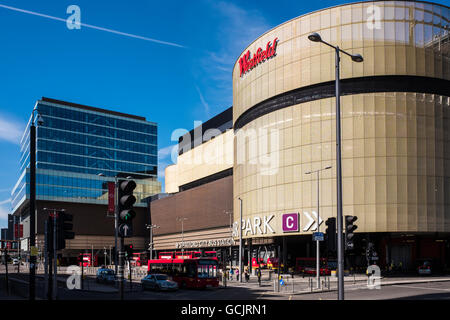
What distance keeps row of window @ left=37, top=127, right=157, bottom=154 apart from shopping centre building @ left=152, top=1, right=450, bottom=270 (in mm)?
94219

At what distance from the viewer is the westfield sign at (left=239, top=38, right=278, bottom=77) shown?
7981cm

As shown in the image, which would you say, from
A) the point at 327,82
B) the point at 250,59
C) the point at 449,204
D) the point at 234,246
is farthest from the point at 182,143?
the point at 449,204

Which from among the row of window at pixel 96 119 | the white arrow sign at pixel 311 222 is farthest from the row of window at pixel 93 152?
the white arrow sign at pixel 311 222

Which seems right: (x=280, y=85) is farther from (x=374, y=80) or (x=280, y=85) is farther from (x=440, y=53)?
(x=440, y=53)

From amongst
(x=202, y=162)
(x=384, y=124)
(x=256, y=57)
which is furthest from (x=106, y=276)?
(x=202, y=162)

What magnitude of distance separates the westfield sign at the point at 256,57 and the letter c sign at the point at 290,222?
969 inches

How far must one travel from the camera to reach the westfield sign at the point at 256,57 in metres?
79.8

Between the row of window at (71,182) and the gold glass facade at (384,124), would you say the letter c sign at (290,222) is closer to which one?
the gold glass facade at (384,124)

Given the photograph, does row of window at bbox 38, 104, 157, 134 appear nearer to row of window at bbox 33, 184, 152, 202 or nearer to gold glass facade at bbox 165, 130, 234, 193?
row of window at bbox 33, 184, 152, 202

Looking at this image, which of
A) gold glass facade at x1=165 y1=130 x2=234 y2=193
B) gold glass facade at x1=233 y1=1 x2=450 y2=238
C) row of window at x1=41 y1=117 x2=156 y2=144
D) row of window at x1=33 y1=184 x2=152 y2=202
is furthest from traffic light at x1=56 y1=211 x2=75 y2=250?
row of window at x1=41 y1=117 x2=156 y2=144

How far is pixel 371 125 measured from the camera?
2778 inches

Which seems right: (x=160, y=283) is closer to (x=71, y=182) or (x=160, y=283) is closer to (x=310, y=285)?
(x=310, y=285)

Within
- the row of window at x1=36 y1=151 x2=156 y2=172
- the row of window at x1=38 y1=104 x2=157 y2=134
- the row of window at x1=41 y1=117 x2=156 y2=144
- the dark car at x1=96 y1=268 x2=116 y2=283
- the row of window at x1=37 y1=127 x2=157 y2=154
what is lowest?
the dark car at x1=96 y1=268 x2=116 y2=283

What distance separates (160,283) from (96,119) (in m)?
130
